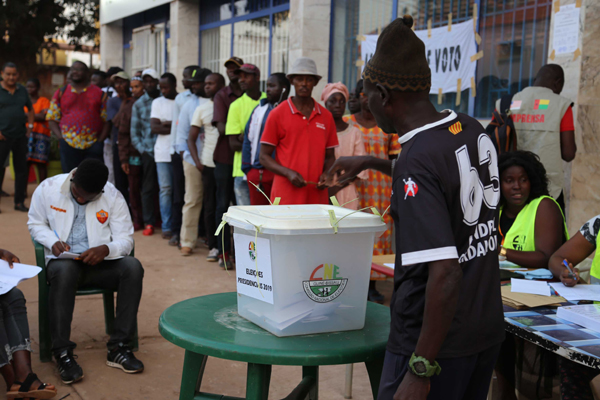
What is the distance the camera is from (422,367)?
60.4 inches

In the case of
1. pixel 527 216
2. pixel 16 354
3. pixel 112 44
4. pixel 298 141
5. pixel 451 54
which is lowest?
pixel 16 354

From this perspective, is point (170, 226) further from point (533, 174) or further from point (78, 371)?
point (533, 174)

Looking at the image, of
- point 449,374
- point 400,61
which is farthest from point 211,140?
point 449,374

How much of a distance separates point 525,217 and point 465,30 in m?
3.43

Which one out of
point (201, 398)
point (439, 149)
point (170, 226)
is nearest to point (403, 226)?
point (439, 149)

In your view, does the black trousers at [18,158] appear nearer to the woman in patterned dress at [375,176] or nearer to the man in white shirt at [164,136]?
the man in white shirt at [164,136]

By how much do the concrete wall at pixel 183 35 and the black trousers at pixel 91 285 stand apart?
→ 8.04m

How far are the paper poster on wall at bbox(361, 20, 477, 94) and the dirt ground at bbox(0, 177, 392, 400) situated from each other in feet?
8.11

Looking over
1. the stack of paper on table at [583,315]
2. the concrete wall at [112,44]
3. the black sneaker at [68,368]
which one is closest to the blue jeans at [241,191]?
the black sneaker at [68,368]

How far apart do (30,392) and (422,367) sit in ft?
7.57

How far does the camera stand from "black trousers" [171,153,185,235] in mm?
7062

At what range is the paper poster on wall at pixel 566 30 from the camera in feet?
15.9

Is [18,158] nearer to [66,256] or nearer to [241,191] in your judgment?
[241,191]

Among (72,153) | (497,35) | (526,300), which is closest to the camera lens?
(526,300)
